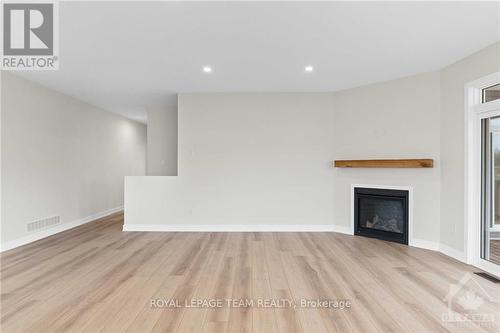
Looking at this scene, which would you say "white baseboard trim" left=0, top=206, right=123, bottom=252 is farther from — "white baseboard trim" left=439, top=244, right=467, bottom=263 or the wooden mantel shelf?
"white baseboard trim" left=439, top=244, right=467, bottom=263

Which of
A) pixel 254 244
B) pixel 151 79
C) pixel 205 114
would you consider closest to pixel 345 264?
pixel 254 244

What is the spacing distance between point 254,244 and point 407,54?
11.3 ft

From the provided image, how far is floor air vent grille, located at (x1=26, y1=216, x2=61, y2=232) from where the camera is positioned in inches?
162

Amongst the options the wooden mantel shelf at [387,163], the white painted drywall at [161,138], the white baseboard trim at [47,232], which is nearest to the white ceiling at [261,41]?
the wooden mantel shelf at [387,163]

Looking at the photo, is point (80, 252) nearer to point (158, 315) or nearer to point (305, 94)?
point (158, 315)

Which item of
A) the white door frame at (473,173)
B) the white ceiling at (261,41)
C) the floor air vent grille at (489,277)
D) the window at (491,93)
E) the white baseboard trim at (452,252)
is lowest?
the floor air vent grille at (489,277)

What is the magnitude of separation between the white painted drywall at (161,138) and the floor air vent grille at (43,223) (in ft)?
6.81

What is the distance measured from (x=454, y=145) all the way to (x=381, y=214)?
157 centimetres

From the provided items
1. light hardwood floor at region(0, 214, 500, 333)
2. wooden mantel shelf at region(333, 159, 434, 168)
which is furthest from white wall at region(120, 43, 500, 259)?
light hardwood floor at region(0, 214, 500, 333)

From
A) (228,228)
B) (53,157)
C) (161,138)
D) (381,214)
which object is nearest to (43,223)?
(53,157)

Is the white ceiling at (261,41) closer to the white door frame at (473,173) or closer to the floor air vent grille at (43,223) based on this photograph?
the white door frame at (473,173)

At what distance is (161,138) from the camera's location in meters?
6.12

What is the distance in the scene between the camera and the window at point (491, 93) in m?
3.00

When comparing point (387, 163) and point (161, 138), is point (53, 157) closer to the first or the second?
point (161, 138)
